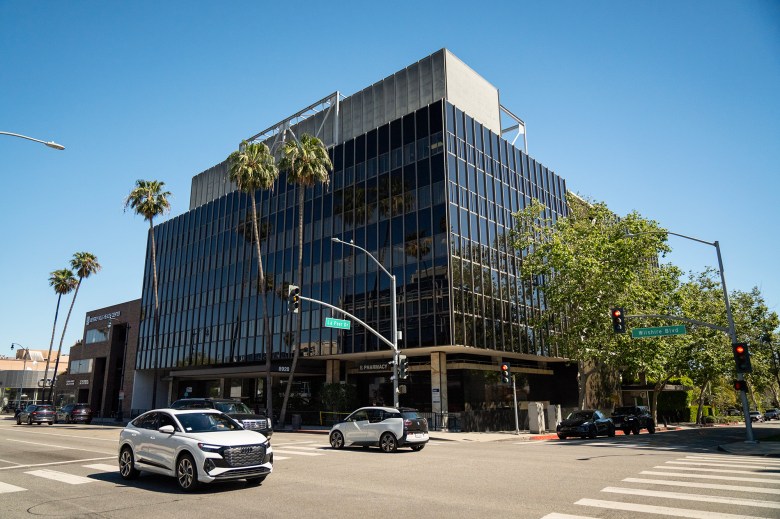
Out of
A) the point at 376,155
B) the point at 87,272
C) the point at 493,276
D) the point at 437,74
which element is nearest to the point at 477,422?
the point at 493,276

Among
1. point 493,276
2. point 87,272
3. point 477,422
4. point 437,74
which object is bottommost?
point 477,422

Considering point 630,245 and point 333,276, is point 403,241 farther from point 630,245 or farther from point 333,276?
point 630,245

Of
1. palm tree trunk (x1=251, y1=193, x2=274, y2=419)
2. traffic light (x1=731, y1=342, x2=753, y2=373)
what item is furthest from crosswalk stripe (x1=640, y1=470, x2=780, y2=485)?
palm tree trunk (x1=251, y1=193, x2=274, y2=419)

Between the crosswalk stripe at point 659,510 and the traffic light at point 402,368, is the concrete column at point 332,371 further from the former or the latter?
the crosswalk stripe at point 659,510

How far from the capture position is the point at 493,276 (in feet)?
123

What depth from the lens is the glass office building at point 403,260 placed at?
3522 cm

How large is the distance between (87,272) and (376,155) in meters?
49.9

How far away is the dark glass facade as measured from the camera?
1368 inches

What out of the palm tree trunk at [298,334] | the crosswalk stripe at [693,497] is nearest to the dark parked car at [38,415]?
the palm tree trunk at [298,334]

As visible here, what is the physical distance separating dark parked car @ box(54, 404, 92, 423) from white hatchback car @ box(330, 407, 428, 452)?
37.4 meters

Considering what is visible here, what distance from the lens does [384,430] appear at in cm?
1939

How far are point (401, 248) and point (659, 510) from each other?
94.1 feet

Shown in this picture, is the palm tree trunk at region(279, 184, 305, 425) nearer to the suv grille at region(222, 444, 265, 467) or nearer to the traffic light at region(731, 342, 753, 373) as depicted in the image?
the traffic light at region(731, 342, 753, 373)

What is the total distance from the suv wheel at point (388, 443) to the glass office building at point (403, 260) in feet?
45.4
